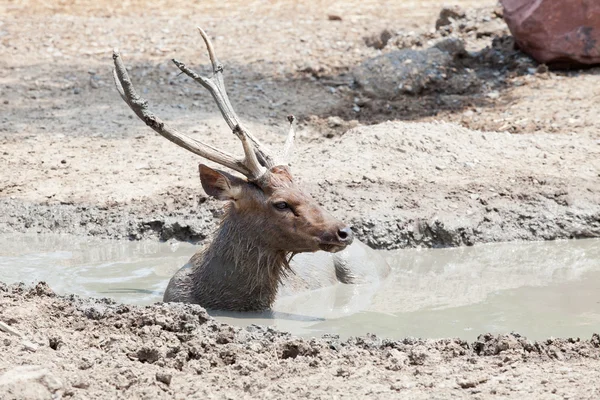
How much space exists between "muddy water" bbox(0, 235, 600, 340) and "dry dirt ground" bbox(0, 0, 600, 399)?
32 cm

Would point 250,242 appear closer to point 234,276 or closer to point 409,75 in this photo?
point 234,276

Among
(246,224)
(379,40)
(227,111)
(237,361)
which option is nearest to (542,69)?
(379,40)

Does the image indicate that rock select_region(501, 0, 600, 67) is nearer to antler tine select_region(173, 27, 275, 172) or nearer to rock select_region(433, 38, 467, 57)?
rock select_region(433, 38, 467, 57)

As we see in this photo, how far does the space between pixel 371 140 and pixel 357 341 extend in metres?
4.83

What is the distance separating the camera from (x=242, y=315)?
7234 millimetres

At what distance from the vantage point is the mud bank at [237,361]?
5.08 metres

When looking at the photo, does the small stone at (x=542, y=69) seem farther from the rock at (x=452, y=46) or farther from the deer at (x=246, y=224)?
the deer at (x=246, y=224)

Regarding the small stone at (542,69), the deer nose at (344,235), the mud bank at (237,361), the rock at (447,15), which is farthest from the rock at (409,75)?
the mud bank at (237,361)

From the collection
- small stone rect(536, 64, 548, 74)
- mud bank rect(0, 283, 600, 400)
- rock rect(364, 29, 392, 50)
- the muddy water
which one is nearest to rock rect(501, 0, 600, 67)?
small stone rect(536, 64, 548, 74)

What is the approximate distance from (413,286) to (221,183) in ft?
6.53

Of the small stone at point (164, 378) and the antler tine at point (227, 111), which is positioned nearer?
the small stone at point (164, 378)

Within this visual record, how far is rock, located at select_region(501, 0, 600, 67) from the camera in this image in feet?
45.7

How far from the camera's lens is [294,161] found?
10.5 meters

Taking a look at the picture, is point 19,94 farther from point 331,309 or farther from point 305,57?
point 331,309
